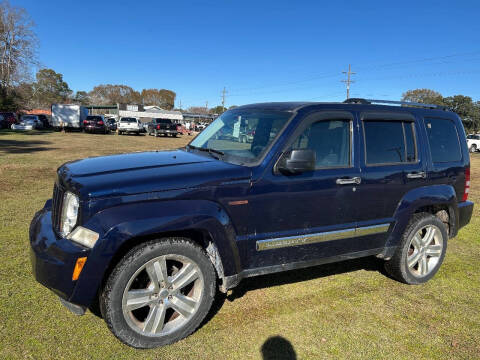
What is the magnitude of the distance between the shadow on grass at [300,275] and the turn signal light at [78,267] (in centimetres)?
160

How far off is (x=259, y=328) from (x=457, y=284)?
102 inches

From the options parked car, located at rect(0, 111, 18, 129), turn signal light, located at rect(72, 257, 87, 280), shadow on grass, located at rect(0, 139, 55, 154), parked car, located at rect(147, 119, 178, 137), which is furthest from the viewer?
parked car, located at rect(0, 111, 18, 129)

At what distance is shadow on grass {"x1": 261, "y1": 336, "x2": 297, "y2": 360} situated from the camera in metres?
2.73

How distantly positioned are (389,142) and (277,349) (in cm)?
236

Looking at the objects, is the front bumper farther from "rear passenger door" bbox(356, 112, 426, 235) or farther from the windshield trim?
"rear passenger door" bbox(356, 112, 426, 235)

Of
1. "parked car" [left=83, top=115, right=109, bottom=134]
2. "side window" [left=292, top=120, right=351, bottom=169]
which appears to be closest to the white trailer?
"parked car" [left=83, top=115, right=109, bottom=134]

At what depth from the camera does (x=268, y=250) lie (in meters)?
3.12

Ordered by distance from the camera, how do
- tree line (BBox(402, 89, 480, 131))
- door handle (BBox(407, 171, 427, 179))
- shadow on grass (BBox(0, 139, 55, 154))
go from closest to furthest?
door handle (BBox(407, 171, 427, 179)), shadow on grass (BBox(0, 139, 55, 154)), tree line (BBox(402, 89, 480, 131))

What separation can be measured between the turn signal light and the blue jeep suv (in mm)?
10

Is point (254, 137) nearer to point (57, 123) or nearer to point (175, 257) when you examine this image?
point (175, 257)

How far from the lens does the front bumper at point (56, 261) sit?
→ 243cm

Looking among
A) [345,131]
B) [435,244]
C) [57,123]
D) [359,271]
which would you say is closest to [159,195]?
[345,131]

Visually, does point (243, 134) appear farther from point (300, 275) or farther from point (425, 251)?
point (425, 251)

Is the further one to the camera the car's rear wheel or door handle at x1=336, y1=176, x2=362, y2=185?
the car's rear wheel
